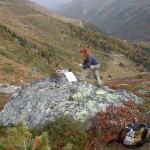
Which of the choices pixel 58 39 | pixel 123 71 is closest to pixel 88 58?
pixel 123 71

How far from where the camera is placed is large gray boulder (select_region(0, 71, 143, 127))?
16828mm

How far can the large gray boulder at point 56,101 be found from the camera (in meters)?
16.8

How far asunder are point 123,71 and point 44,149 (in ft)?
444

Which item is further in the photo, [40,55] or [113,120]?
[40,55]

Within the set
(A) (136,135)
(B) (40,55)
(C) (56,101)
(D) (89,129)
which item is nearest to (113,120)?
(D) (89,129)

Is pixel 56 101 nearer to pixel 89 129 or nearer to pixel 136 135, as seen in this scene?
pixel 89 129

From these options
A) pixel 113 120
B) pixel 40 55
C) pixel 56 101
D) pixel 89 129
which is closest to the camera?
pixel 89 129

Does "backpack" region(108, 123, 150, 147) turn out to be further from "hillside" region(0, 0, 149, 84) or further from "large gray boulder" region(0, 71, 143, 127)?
"hillside" region(0, 0, 149, 84)

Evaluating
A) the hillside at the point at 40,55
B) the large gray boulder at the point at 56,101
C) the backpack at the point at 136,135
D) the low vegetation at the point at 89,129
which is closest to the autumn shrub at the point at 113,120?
the low vegetation at the point at 89,129

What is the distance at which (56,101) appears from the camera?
17.9 metres

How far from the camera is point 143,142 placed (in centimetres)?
1425

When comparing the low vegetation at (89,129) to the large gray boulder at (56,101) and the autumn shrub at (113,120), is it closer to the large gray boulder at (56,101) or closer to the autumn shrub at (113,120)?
the autumn shrub at (113,120)

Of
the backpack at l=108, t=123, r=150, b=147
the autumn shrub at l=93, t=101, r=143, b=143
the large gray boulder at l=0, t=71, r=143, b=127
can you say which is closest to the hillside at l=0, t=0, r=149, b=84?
the large gray boulder at l=0, t=71, r=143, b=127

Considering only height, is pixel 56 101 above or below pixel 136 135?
above
